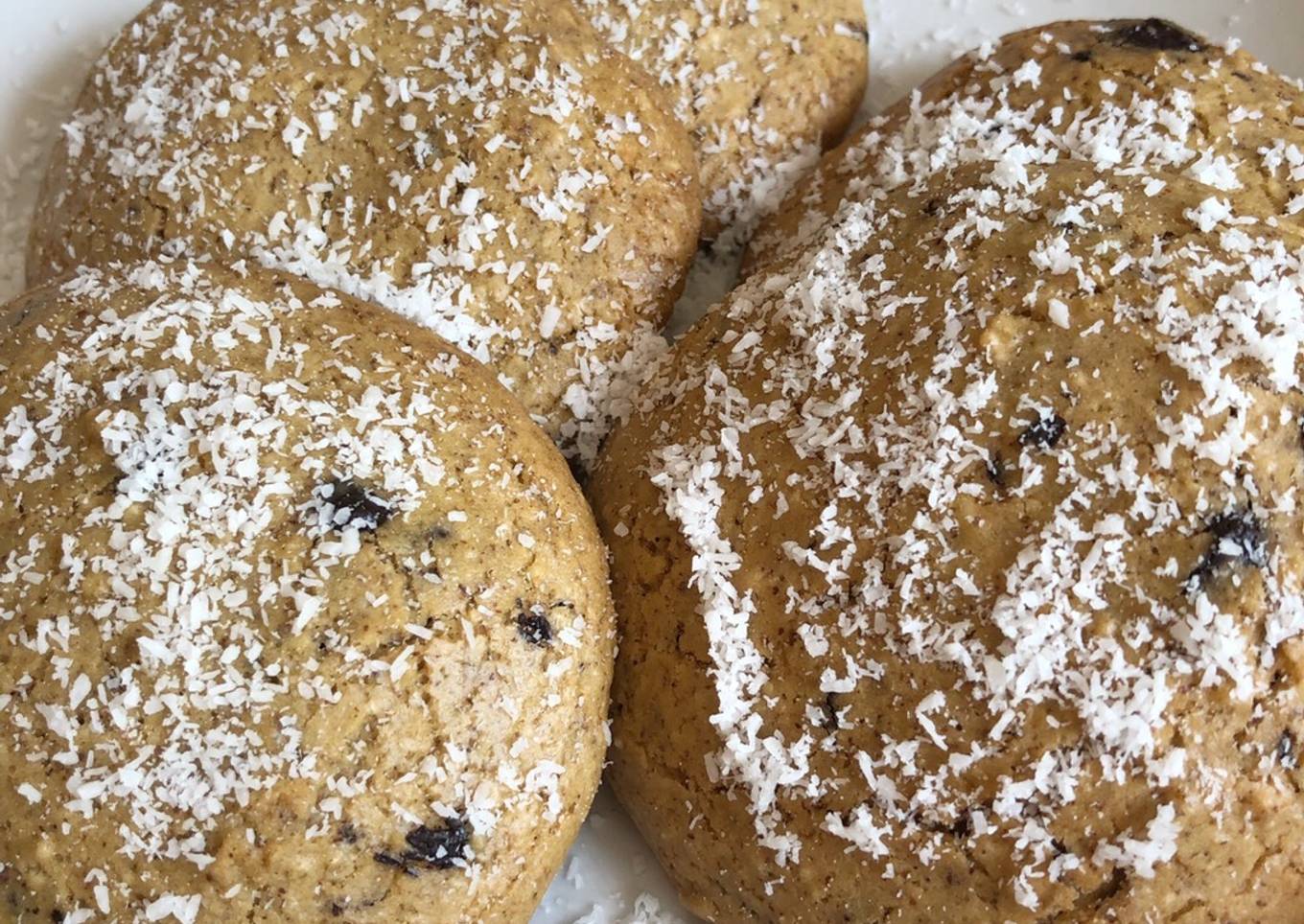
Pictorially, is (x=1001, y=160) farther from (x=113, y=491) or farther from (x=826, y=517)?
(x=113, y=491)

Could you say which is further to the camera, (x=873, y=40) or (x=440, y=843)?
(x=873, y=40)

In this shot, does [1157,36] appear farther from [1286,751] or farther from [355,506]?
[355,506]

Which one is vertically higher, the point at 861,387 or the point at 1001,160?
the point at 1001,160

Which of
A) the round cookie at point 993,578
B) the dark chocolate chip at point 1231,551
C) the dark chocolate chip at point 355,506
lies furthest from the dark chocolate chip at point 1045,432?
the dark chocolate chip at point 355,506

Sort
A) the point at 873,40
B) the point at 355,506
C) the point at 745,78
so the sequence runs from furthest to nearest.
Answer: the point at 873,40 → the point at 745,78 → the point at 355,506

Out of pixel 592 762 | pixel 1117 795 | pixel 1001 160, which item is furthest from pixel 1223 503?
pixel 592 762

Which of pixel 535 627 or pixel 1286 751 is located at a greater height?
pixel 1286 751

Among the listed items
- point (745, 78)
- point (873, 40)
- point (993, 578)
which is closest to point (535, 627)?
point (993, 578)
